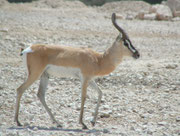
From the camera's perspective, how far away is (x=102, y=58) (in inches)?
342

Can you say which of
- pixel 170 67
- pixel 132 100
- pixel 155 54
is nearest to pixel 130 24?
pixel 155 54

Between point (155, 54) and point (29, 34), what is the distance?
229 inches

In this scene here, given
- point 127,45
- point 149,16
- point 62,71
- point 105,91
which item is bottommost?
point 105,91

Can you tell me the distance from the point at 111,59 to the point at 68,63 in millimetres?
1039

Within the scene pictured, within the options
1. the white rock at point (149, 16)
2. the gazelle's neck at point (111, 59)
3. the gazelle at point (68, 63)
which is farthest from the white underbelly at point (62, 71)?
the white rock at point (149, 16)

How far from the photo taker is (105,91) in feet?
35.5

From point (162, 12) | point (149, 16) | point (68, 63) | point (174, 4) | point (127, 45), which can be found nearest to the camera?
point (68, 63)

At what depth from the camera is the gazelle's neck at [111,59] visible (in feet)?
28.3

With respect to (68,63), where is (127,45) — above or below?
above

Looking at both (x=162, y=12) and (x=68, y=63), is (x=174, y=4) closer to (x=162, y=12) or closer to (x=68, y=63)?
(x=162, y=12)

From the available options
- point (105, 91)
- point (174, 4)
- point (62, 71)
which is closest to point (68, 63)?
point (62, 71)

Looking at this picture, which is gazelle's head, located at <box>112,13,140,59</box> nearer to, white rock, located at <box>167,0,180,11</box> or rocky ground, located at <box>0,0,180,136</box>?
rocky ground, located at <box>0,0,180,136</box>

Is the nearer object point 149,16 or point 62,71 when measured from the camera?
point 62,71

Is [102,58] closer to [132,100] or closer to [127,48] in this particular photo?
[127,48]
